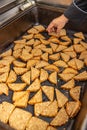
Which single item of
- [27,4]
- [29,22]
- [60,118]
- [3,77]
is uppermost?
[27,4]

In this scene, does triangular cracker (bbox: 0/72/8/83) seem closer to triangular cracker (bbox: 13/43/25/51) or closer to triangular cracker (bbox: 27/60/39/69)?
triangular cracker (bbox: 27/60/39/69)

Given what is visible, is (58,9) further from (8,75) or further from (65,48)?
(8,75)

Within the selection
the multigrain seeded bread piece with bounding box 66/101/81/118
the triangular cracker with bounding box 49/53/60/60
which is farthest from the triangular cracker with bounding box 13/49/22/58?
the multigrain seeded bread piece with bounding box 66/101/81/118

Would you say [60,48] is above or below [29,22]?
below

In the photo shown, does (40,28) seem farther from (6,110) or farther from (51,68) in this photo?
(6,110)

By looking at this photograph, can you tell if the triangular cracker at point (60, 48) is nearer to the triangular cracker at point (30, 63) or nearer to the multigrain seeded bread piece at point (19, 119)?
the triangular cracker at point (30, 63)

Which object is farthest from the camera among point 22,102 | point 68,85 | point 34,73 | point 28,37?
point 28,37

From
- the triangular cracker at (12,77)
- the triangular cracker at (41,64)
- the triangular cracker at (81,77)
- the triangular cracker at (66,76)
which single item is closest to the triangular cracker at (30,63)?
the triangular cracker at (41,64)

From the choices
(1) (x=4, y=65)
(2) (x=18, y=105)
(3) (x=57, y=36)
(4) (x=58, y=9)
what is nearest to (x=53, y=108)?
(2) (x=18, y=105)

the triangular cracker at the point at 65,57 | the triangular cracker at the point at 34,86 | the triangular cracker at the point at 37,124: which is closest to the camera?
the triangular cracker at the point at 37,124

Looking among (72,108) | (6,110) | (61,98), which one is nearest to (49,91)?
(61,98)

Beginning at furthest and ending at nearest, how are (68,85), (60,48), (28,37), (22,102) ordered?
(28,37) → (60,48) → (68,85) → (22,102)
